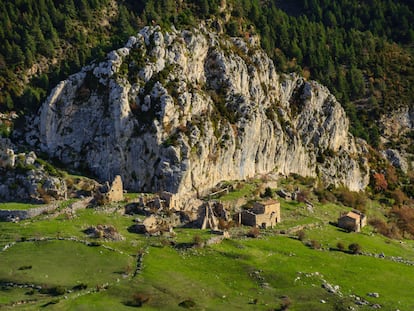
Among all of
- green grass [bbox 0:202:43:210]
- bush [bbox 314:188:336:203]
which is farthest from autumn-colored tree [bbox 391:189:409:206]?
green grass [bbox 0:202:43:210]

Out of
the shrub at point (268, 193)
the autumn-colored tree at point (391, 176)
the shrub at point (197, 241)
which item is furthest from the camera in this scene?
the autumn-colored tree at point (391, 176)

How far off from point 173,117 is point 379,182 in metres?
59.6

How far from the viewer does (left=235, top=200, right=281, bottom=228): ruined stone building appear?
90875 mm

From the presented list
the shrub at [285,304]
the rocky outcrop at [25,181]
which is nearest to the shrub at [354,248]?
the shrub at [285,304]

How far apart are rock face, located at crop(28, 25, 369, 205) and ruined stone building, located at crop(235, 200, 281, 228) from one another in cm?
858

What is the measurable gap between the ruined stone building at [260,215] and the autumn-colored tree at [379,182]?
49.4 m

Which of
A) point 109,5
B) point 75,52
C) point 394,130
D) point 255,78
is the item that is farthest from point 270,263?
point 394,130

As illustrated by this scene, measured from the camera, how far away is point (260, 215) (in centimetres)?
9106

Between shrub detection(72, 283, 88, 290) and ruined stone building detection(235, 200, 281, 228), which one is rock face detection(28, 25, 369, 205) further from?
shrub detection(72, 283, 88, 290)

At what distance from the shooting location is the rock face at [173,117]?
3656 inches

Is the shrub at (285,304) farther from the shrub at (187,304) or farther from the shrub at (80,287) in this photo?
the shrub at (80,287)

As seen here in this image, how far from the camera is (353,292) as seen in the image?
6769 cm

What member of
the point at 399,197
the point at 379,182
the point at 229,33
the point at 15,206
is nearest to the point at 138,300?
the point at 15,206

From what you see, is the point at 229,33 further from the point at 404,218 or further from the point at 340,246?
the point at 340,246
